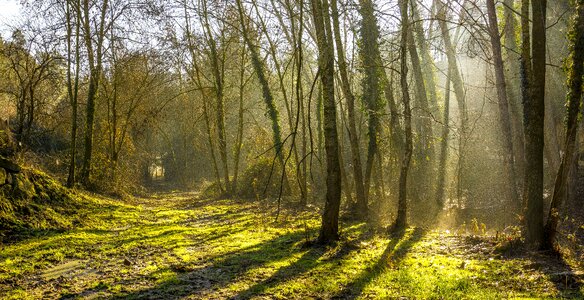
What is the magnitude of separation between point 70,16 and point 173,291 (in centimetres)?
1286

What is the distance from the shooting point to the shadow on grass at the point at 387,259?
5473 millimetres

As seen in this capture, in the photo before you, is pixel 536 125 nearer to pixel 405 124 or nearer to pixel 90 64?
pixel 405 124

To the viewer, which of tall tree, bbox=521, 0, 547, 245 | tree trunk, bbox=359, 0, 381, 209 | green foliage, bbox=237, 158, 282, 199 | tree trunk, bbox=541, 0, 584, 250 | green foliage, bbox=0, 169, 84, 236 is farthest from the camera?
green foliage, bbox=237, 158, 282, 199

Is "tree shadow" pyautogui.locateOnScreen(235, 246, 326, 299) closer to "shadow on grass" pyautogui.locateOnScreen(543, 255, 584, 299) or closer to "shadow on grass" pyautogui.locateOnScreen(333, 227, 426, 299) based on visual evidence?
"shadow on grass" pyautogui.locateOnScreen(333, 227, 426, 299)

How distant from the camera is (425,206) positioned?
707 inches

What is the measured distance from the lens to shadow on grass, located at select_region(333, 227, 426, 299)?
5.47 m

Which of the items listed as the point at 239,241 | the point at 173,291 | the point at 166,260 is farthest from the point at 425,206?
the point at 173,291

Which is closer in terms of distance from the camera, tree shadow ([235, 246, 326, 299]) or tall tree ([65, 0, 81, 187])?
tree shadow ([235, 246, 326, 299])

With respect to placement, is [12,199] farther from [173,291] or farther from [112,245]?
[173,291]

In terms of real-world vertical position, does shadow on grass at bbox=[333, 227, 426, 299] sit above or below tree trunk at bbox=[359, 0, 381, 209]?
below

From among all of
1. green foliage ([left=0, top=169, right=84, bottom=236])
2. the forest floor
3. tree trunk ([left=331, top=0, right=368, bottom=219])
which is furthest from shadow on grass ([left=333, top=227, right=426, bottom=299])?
green foliage ([left=0, top=169, right=84, bottom=236])

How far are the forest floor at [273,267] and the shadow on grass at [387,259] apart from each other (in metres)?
0.02

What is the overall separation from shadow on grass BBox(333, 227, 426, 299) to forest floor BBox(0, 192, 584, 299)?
2 centimetres

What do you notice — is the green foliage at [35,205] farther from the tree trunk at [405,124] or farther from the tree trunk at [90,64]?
the tree trunk at [405,124]
